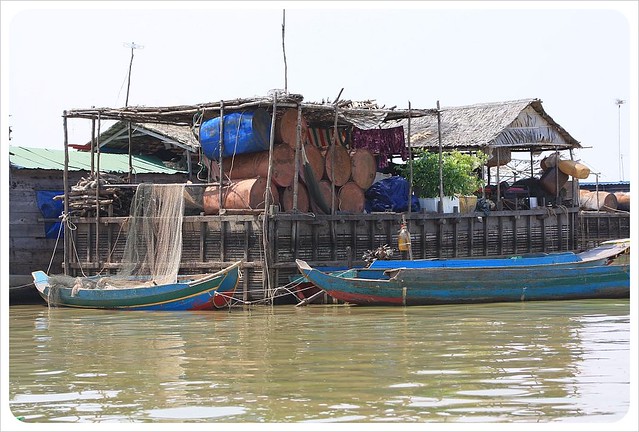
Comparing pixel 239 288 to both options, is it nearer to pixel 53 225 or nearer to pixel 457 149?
pixel 53 225

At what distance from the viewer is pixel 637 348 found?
9.21 m

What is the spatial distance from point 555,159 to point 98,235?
42.6ft

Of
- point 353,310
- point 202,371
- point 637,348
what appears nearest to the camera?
point 637,348

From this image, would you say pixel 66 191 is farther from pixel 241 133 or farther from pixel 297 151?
pixel 297 151

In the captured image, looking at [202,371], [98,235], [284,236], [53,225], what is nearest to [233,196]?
[284,236]

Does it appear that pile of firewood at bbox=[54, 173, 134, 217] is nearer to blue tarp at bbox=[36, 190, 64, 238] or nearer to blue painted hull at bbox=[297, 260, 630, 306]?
blue tarp at bbox=[36, 190, 64, 238]

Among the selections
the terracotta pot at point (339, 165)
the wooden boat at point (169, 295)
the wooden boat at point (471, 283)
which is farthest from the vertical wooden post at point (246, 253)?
the terracotta pot at point (339, 165)

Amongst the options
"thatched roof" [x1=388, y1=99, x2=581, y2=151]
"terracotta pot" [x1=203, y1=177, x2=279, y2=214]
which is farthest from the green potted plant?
"terracotta pot" [x1=203, y1=177, x2=279, y2=214]

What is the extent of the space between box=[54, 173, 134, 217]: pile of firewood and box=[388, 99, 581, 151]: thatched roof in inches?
339

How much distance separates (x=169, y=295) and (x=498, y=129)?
11.6 metres

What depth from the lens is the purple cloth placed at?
81.2 ft

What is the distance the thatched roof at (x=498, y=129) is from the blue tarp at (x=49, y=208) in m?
9.51

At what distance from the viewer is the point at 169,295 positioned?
17875mm

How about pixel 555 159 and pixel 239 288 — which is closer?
pixel 239 288
